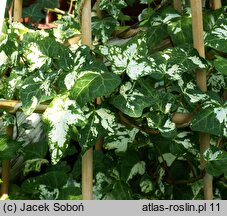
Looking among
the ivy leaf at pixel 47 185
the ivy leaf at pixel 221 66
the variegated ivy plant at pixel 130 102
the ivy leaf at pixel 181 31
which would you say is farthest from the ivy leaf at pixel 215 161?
the ivy leaf at pixel 47 185

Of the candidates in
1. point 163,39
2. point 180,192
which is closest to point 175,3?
point 163,39

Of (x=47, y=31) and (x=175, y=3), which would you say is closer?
(x=175, y=3)

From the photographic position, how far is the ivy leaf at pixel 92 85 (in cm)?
93

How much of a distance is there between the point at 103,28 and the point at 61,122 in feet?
1.45

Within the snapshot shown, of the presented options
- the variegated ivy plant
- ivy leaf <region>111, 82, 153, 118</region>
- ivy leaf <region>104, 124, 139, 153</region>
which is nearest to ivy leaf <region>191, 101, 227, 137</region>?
the variegated ivy plant

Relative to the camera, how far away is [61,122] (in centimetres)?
94

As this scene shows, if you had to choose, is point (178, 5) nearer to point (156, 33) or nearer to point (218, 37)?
point (156, 33)

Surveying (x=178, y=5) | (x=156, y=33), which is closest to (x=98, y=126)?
(x=156, y=33)

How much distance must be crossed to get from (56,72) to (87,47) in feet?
0.33

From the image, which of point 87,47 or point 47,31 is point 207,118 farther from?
point 47,31

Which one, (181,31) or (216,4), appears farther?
(216,4)

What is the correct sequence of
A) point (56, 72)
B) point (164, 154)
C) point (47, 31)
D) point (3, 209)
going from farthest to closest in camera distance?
point (47, 31) → point (164, 154) → point (56, 72) → point (3, 209)

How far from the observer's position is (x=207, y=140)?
1.06 m

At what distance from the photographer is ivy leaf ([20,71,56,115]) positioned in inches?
40.0
